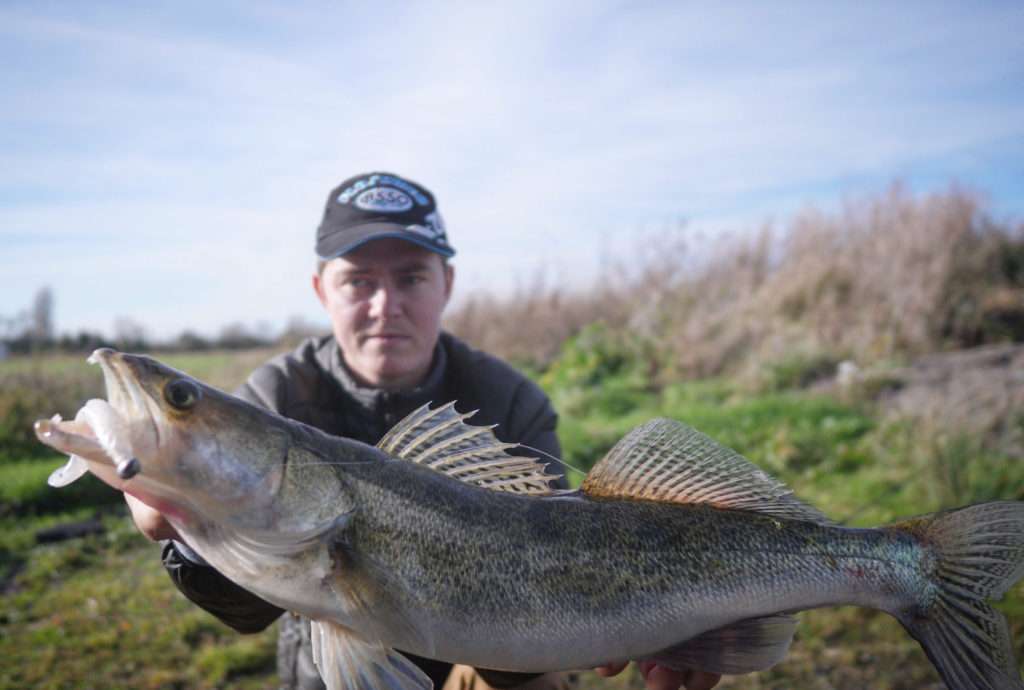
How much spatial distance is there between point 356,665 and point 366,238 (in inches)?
77.9

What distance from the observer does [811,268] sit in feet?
40.6

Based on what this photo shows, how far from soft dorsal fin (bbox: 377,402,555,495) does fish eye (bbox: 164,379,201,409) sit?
53cm

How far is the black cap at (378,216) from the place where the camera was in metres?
3.40

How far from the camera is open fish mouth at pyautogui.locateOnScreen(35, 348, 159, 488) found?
1.57m

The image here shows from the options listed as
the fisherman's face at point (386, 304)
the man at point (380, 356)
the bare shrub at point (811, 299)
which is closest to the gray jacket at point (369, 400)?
the man at point (380, 356)

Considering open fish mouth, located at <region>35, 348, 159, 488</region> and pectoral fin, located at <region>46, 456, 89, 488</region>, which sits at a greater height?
open fish mouth, located at <region>35, 348, 159, 488</region>

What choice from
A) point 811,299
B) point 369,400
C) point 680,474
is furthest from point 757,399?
point 680,474

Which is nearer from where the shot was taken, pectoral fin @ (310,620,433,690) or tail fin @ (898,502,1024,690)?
pectoral fin @ (310,620,433,690)

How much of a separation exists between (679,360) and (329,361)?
28.3 feet

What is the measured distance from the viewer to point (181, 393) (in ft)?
5.51

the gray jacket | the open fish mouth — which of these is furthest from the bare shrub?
the open fish mouth

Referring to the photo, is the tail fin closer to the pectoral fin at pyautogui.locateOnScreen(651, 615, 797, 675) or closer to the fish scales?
the fish scales

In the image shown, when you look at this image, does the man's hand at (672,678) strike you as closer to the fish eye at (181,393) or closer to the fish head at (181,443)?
the fish head at (181,443)

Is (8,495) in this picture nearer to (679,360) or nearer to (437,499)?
(437,499)
